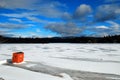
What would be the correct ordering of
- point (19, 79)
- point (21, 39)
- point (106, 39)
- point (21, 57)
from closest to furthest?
point (19, 79)
point (21, 57)
point (106, 39)
point (21, 39)

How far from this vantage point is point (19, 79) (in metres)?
7.51

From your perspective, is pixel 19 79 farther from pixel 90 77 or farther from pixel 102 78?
pixel 102 78

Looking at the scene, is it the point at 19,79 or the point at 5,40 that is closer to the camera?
the point at 19,79

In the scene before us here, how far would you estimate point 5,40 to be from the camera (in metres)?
71.2

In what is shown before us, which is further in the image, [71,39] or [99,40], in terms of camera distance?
[71,39]

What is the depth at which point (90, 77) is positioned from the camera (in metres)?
8.20

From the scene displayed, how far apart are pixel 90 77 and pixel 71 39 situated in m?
68.2

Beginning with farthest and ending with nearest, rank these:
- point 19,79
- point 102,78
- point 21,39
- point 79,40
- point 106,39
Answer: point 21,39
point 79,40
point 106,39
point 102,78
point 19,79

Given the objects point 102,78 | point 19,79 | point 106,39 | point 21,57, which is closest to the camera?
point 19,79

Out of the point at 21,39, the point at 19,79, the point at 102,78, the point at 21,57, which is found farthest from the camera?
the point at 21,39

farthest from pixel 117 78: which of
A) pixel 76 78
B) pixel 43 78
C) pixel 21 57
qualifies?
pixel 21 57

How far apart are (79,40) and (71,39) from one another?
163 inches

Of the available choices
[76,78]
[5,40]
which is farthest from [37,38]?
[76,78]

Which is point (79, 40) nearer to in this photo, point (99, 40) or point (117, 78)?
point (99, 40)
